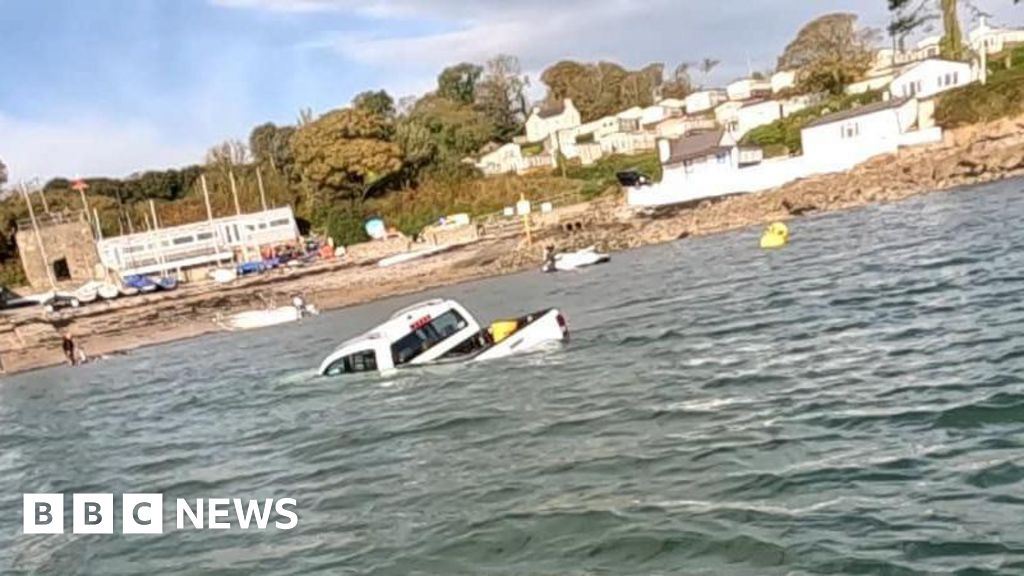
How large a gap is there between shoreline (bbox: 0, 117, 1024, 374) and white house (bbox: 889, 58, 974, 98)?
51.2 feet

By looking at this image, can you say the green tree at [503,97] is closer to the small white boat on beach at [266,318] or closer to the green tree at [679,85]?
the green tree at [679,85]

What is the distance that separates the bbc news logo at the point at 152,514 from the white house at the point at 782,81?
127 metres

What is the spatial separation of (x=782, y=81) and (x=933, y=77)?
53.3 m

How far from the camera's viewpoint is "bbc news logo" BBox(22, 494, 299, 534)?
1470 centimetres

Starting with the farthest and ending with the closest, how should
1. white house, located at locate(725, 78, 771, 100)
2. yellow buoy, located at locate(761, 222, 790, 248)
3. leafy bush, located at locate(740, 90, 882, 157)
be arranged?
1. white house, located at locate(725, 78, 771, 100)
2. leafy bush, located at locate(740, 90, 882, 157)
3. yellow buoy, located at locate(761, 222, 790, 248)

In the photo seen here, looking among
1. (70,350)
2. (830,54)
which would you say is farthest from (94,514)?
(830,54)

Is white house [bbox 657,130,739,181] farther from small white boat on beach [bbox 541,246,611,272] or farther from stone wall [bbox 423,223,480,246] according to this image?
small white boat on beach [bbox 541,246,611,272]

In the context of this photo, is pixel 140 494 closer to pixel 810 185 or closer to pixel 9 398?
pixel 9 398

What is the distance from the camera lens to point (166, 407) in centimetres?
3048

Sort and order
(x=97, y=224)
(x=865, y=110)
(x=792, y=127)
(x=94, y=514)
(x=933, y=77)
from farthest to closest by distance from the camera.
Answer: (x=792, y=127)
(x=97, y=224)
(x=933, y=77)
(x=865, y=110)
(x=94, y=514)

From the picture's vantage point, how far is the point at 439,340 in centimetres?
2627

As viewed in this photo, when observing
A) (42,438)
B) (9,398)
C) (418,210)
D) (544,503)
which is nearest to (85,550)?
(544,503)

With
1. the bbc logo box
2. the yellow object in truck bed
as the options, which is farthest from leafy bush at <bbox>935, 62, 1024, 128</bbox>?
the bbc logo box

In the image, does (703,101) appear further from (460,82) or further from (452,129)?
(452,129)
